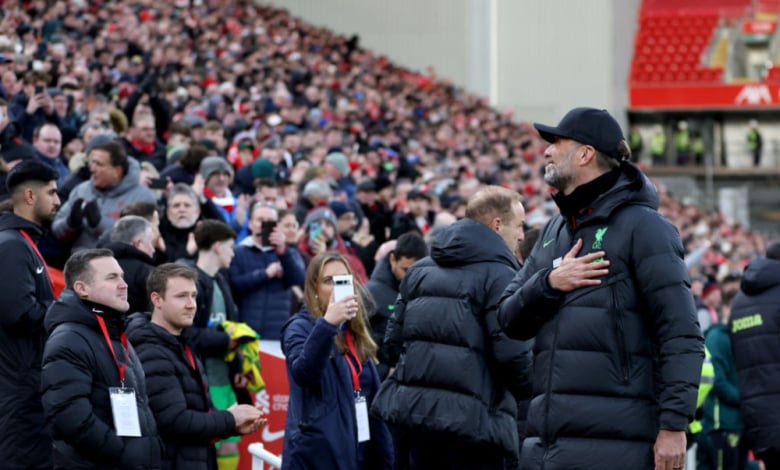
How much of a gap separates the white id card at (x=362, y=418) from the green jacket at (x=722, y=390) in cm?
405

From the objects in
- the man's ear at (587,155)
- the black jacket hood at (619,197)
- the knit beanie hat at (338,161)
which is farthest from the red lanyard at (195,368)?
the knit beanie hat at (338,161)

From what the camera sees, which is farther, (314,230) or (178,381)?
(314,230)

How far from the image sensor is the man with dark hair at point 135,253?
21.6ft

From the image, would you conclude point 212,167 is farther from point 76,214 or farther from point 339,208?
point 76,214

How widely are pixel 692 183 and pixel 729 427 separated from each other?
22.9m

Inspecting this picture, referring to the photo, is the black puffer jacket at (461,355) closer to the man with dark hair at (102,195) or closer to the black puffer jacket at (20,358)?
the black puffer jacket at (20,358)

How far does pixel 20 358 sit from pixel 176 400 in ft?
2.46

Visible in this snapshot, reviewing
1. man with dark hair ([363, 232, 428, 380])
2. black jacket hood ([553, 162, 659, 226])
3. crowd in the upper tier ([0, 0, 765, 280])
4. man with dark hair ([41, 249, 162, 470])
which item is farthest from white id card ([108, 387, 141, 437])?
Answer: crowd in the upper tier ([0, 0, 765, 280])

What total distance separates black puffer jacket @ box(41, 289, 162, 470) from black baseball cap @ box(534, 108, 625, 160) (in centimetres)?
208

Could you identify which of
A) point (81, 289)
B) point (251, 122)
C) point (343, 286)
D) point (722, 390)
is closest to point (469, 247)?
point (343, 286)

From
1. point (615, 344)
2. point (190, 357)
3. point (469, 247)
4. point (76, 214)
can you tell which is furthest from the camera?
point (76, 214)

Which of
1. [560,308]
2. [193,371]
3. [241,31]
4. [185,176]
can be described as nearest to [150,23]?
[241,31]

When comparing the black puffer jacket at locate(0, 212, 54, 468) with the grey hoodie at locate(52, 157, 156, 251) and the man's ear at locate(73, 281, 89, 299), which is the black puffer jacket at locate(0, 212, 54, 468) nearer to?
the man's ear at locate(73, 281, 89, 299)

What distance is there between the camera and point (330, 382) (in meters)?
5.79
